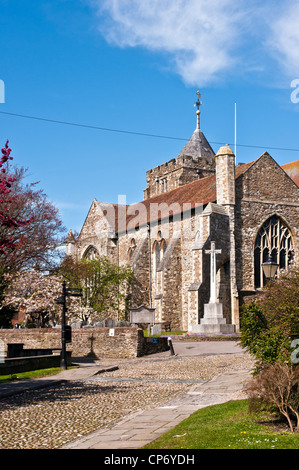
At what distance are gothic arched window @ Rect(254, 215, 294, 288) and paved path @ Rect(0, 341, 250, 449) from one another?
19.8 m

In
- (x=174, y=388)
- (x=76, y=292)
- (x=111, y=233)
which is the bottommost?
(x=174, y=388)

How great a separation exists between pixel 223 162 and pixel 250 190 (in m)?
2.97

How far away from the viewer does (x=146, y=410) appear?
10.2 metres

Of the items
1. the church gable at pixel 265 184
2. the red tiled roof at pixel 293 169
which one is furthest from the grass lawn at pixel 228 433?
the red tiled roof at pixel 293 169

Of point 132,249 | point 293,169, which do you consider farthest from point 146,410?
point 293,169

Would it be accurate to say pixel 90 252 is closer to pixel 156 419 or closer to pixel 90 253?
pixel 90 253

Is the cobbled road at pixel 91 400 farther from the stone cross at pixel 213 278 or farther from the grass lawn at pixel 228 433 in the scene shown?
the stone cross at pixel 213 278

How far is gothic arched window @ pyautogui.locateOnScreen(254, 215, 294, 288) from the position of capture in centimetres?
3709

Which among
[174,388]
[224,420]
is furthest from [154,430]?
[174,388]

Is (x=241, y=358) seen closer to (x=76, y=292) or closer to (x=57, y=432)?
(x=76, y=292)

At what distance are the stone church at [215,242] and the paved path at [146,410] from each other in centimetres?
1566

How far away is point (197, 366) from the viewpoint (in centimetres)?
1881

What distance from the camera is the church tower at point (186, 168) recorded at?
51.6 m

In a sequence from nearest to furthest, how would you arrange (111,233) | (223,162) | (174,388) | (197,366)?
(174,388)
(197,366)
(223,162)
(111,233)
